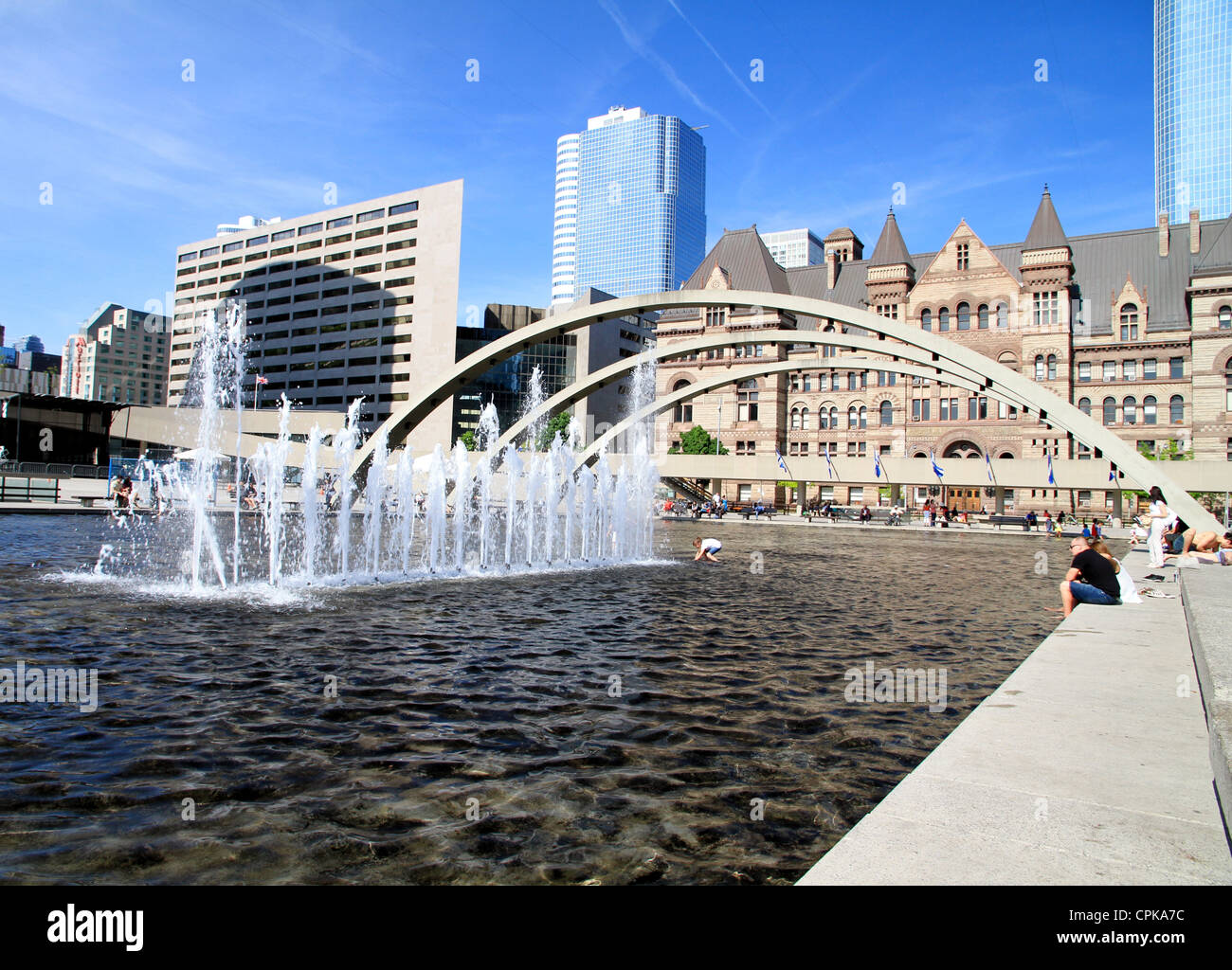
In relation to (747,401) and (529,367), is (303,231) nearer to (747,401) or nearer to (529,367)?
(529,367)

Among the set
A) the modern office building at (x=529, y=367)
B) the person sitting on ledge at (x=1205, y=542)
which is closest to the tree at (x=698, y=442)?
the modern office building at (x=529, y=367)

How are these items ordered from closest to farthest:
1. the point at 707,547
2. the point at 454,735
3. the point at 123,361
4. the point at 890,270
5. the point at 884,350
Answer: the point at 454,735
the point at 707,547
the point at 884,350
the point at 890,270
the point at 123,361

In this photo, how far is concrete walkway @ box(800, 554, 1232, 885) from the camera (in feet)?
9.96

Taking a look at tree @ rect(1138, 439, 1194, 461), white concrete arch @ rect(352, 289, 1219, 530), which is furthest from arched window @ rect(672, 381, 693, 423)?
white concrete arch @ rect(352, 289, 1219, 530)

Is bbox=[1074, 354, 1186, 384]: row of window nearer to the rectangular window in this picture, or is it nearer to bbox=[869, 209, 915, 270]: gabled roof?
the rectangular window

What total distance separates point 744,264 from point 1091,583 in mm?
61733

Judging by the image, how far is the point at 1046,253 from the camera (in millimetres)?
56250

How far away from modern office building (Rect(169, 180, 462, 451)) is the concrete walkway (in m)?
82.7

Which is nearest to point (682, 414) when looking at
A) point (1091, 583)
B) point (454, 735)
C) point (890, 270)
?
point (890, 270)

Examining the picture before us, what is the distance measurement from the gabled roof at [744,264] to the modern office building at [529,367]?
79.4 ft

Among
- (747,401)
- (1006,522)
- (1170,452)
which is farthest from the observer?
(747,401)
